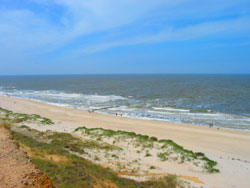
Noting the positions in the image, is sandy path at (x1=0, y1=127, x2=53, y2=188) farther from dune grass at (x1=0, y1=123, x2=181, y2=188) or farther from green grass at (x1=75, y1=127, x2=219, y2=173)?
green grass at (x1=75, y1=127, x2=219, y2=173)

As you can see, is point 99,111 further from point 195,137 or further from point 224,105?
point 224,105

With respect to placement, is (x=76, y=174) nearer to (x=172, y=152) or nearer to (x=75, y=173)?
(x=75, y=173)

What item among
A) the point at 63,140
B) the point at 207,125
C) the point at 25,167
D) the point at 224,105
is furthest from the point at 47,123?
the point at 224,105

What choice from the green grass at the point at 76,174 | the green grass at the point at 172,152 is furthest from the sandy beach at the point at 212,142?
the green grass at the point at 76,174

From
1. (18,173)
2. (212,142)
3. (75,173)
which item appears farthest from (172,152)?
(18,173)

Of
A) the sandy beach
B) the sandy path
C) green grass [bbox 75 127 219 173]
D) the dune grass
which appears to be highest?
the sandy path

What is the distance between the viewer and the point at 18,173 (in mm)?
6262

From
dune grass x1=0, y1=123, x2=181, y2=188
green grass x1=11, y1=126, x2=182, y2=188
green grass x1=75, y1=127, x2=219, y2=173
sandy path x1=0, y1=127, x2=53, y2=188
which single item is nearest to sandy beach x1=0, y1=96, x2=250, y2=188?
green grass x1=75, y1=127, x2=219, y2=173

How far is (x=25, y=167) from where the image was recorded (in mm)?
6641

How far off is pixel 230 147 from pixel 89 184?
56.6ft

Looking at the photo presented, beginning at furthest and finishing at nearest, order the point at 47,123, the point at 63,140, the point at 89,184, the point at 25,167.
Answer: the point at 47,123, the point at 63,140, the point at 89,184, the point at 25,167

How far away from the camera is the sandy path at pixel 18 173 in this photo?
5.79 meters

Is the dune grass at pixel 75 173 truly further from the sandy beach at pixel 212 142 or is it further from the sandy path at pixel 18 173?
the sandy beach at pixel 212 142

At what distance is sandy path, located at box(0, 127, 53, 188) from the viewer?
5793 millimetres
